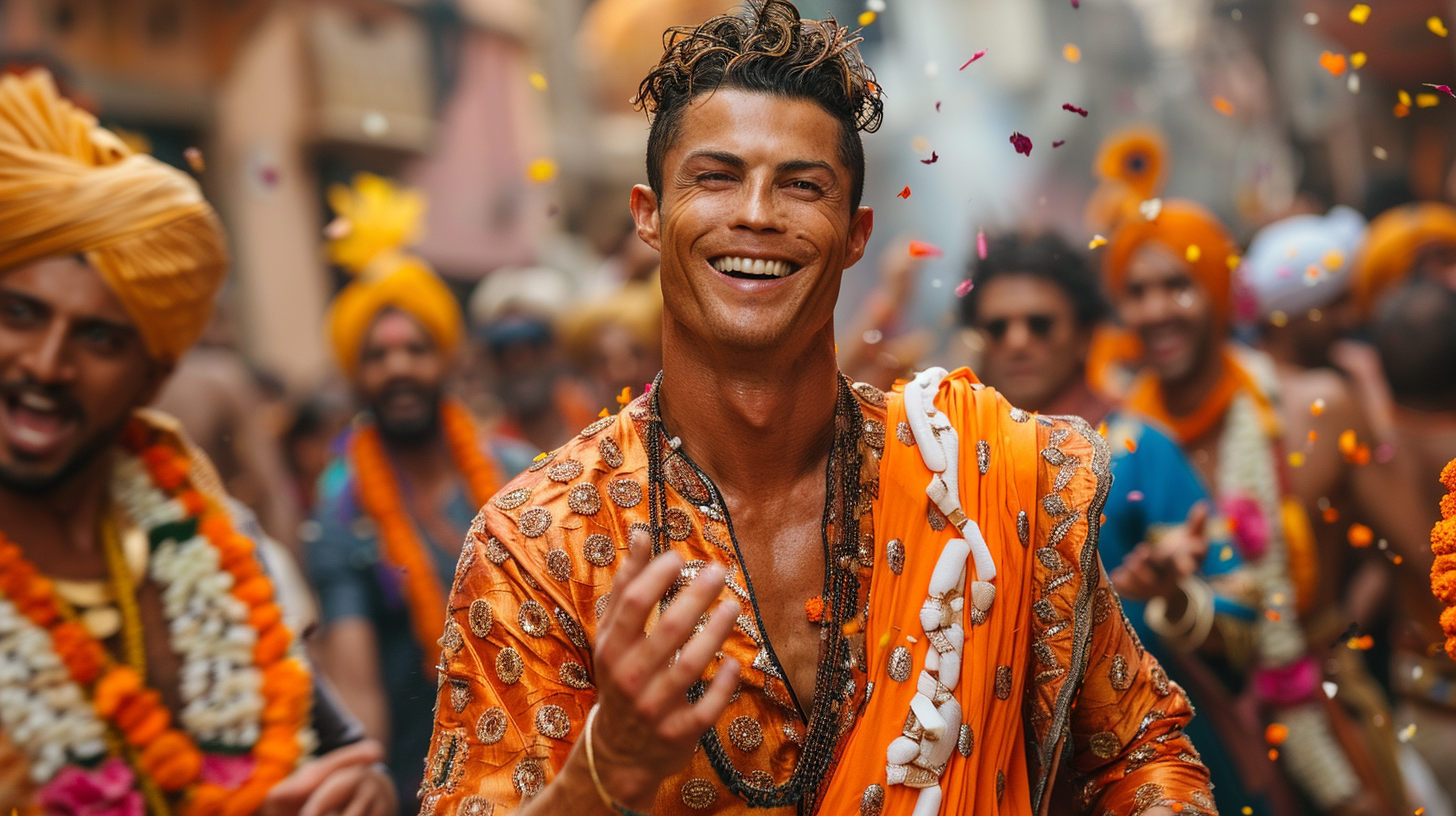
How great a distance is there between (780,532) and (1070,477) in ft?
1.75

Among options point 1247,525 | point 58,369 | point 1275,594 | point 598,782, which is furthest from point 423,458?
point 598,782

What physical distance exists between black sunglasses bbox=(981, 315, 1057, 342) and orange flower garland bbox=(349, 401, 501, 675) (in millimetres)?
2209

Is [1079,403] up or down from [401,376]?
up

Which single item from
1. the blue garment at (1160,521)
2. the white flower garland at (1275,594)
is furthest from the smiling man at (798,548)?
the white flower garland at (1275,594)

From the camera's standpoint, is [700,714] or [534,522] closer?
[700,714]

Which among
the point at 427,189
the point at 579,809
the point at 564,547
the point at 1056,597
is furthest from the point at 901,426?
the point at 427,189

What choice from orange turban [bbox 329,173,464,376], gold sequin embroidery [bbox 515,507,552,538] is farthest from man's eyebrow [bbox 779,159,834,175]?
orange turban [bbox 329,173,464,376]

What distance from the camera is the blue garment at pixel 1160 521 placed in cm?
398

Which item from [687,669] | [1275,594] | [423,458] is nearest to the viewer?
[687,669]

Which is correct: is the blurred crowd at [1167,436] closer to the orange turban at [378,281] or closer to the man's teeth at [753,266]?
the orange turban at [378,281]

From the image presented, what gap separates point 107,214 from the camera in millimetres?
3127

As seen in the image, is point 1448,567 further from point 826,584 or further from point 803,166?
point 803,166

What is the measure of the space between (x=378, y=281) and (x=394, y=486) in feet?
3.71

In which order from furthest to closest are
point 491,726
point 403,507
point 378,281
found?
1. point 378,281
2. point 403,507
3. point 491,726
